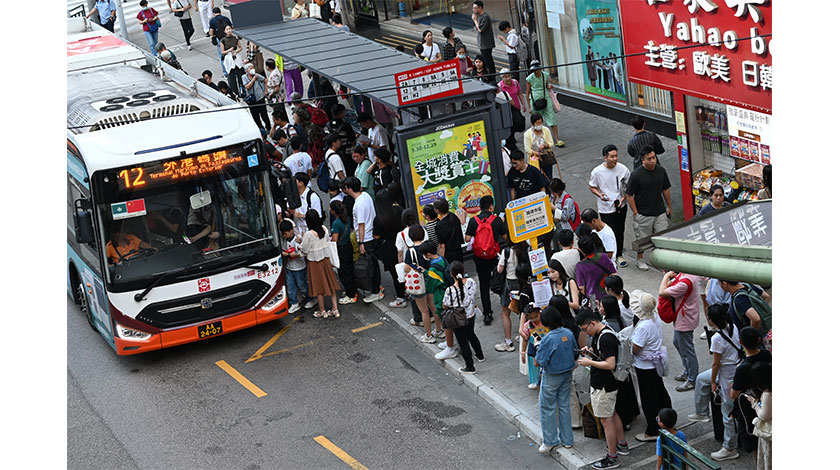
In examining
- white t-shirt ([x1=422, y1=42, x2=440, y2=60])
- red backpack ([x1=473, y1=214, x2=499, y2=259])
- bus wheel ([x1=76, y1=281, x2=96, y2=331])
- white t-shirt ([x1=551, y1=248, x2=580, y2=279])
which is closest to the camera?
white t-shirt ([x1=551, y1=248, x2=580, y2=279])

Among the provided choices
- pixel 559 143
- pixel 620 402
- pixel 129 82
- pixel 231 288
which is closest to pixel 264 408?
pixel 231 288

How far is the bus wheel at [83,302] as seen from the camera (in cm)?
1487

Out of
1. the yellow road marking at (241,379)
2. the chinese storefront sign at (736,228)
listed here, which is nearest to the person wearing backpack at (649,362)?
the chinese storefront sign at (736,228)

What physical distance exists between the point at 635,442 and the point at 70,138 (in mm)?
8083

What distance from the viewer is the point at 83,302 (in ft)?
50.4

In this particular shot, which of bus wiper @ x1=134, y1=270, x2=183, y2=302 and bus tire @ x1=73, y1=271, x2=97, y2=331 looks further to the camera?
bus tire @ x1=73, y1=271, x2=97, y2=331

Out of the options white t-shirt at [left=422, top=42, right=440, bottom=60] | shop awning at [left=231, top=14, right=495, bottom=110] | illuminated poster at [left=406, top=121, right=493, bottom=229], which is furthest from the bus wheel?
white t-shirt at [left=422, top=42, right=440, bottom=60]

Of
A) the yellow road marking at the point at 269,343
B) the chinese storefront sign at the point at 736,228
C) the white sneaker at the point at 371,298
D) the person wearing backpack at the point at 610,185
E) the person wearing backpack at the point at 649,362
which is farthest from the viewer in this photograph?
the white sneaker at the point at 371,298

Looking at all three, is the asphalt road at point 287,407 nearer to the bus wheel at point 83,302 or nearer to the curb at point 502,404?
the curb at point 502,404

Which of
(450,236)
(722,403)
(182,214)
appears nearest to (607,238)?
(450,236)

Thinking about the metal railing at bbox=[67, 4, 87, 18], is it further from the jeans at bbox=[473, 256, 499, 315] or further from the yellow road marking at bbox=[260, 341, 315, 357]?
the jeans at bbox=[473, 256, 499, 315]

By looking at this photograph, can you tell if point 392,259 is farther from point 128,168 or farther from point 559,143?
point 559,143

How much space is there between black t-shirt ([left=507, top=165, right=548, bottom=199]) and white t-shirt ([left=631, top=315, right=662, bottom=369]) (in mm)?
4968

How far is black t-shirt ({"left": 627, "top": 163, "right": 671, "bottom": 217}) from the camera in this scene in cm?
1406
